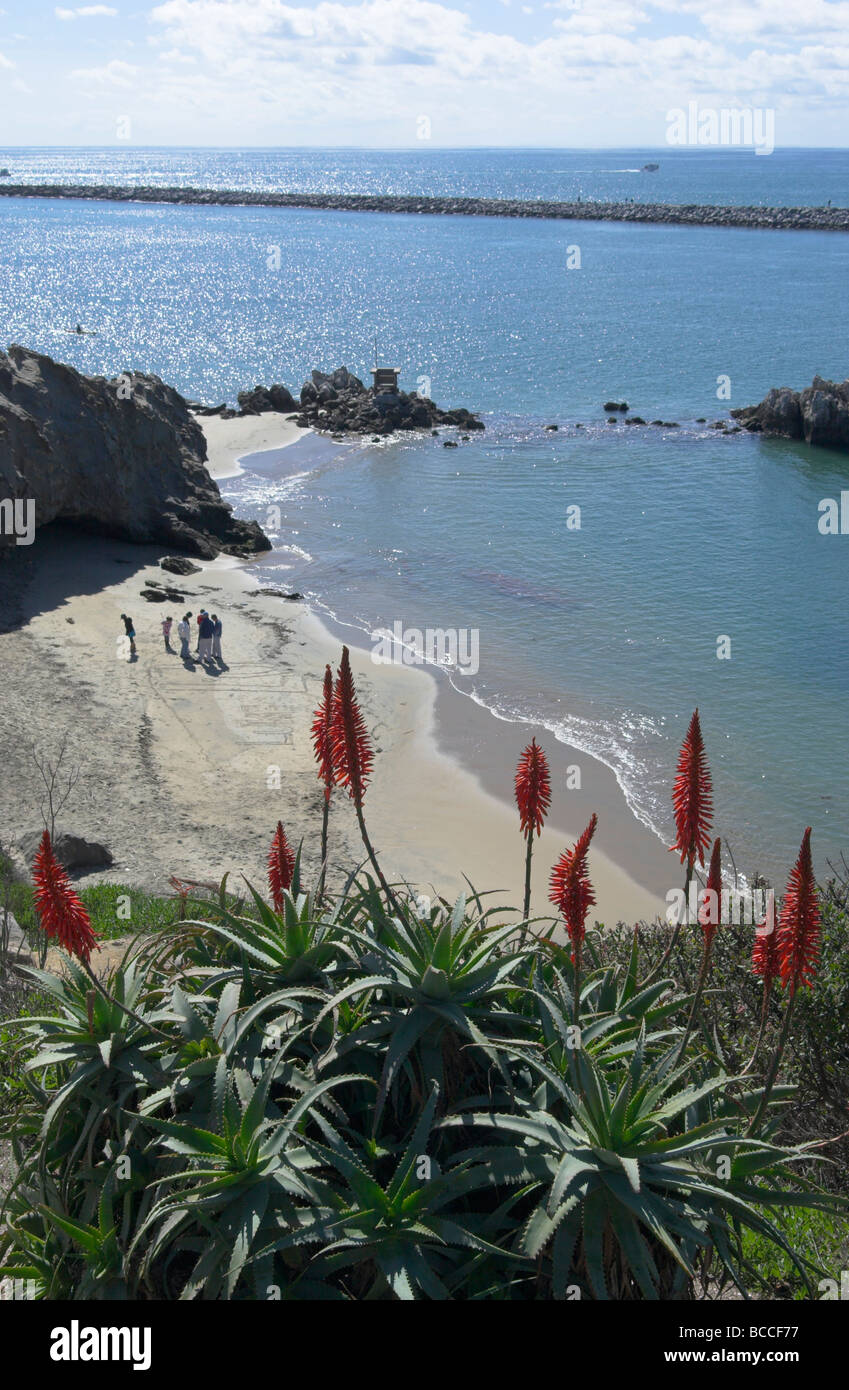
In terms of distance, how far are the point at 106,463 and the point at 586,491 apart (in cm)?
1895

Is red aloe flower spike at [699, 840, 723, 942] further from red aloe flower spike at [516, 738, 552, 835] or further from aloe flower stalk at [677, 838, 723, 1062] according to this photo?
red aloe flower spike at [516, 738, 552, 835]

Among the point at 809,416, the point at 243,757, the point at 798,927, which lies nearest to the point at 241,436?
the point at 809,416

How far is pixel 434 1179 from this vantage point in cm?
507

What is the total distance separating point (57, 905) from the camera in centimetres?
535

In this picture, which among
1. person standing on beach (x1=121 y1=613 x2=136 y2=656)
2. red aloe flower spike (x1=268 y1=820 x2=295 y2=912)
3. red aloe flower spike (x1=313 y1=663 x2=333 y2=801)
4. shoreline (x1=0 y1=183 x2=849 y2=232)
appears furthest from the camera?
shoreline (x1=0 y1=183 x2=849 y2=232)

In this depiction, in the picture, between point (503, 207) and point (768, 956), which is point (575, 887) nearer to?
point (768, 956)

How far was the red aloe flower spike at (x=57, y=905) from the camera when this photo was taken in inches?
211

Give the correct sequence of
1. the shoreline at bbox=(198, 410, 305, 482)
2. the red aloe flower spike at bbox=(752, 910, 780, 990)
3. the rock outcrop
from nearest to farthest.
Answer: the red aloe flower spike at bbox=(752, 910, 780, 990) → the rock outcrop → the shoreline at bbox=(198, 410, 305, 482)

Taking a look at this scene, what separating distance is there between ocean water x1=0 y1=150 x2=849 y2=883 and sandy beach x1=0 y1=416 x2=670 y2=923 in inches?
74.2

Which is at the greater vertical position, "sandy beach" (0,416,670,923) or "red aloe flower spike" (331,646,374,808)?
"red aloe flower spike" (331,646,374,808)

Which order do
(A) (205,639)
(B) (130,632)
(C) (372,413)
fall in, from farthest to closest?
1. (C) (372,413)
2. (A) (205,639)
3. (B) (130,632)

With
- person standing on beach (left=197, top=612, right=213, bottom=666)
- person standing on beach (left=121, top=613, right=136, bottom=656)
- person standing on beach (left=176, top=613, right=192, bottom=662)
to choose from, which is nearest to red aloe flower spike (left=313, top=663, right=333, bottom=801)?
person standing on beach (left=197, top=612, right=213, bottom=666)

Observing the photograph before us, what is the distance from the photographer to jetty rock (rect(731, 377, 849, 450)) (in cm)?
4900

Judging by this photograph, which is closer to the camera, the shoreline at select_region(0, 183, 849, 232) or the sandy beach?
the sandy beach
